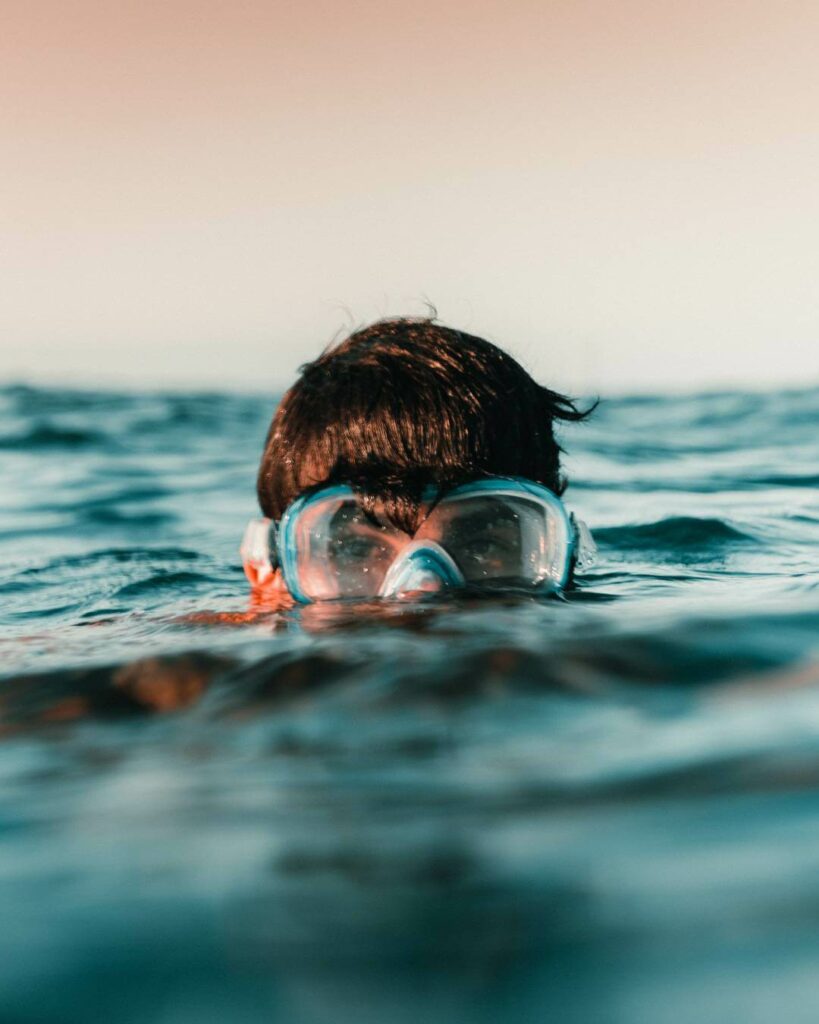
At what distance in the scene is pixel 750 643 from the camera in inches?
93.7

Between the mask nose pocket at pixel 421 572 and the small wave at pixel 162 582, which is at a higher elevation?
the mask nose pocket at pixel 421 572

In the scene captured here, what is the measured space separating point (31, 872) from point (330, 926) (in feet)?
1.43

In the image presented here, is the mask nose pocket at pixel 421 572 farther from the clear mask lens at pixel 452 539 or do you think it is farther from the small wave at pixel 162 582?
the small wave at pixel 162 582

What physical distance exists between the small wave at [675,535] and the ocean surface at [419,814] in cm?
293

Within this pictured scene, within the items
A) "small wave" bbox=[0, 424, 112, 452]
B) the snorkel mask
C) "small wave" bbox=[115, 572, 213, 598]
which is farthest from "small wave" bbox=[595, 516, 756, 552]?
"small wave" bbox=[0, 424, 112, 452]

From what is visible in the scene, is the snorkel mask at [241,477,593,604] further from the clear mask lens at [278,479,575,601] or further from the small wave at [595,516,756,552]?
the small wave at [595,516,756,552]

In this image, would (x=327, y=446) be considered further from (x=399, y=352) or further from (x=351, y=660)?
(x=351, y=660)

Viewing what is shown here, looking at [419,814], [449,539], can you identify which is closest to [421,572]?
[449,539]

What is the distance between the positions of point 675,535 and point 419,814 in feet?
17.6

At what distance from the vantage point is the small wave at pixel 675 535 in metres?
6.44

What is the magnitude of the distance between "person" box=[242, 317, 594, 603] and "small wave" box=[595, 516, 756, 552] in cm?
203

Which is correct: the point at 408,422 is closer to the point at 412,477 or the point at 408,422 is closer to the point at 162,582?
the point at 412,477

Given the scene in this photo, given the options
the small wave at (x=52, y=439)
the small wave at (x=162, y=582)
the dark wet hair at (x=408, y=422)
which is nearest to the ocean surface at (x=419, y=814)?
the dark wet hair at (x=408, y=422)

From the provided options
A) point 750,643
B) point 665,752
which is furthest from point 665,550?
point 665,752
